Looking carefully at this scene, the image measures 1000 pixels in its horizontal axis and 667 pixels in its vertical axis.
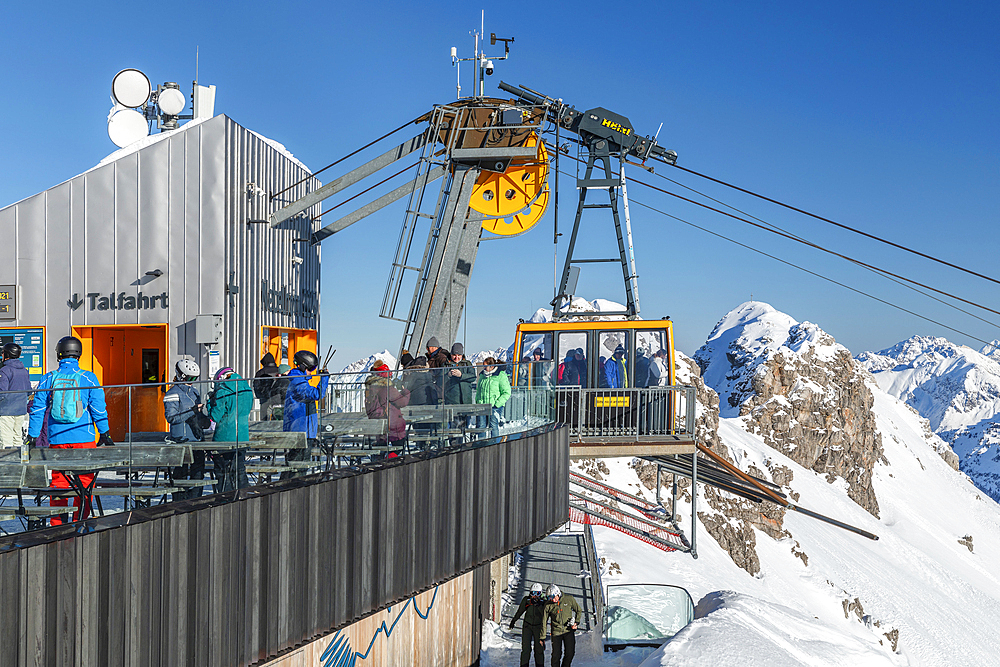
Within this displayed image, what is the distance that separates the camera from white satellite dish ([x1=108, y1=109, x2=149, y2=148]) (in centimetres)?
1616

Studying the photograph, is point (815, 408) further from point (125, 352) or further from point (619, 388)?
point (125, 352)

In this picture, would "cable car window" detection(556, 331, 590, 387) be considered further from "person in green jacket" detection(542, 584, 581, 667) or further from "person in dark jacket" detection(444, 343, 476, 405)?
"person in dark jacket" detection(444, 343, 476, 405)

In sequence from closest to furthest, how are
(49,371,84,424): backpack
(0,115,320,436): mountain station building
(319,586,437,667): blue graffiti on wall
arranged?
(49,371,84,424): backpack → (319,586,437,667): blue graffiti on wall → (0,115,320,436): mountain station building

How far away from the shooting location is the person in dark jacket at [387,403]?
911 cm

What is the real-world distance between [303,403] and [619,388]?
9.42 meters

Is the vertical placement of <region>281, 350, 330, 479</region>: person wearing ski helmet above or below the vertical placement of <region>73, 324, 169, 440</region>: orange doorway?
below

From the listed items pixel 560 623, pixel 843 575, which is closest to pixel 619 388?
pixel 560 623

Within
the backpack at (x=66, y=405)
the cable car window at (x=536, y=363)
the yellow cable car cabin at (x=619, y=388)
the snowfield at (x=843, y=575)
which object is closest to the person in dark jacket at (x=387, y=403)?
the backpack at (x=66, y=405)

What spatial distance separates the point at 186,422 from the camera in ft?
21.6

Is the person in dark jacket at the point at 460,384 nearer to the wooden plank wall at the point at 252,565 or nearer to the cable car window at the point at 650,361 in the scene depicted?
the wooden plank wall at the point at 252,565

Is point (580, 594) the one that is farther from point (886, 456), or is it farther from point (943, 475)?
point (943, 475)

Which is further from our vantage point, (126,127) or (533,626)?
(126,127)

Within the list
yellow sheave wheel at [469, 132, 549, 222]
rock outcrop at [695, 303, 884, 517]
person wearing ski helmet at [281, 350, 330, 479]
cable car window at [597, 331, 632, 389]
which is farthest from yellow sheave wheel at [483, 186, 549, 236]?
rock outcrop at [695, 303, 884, 517]

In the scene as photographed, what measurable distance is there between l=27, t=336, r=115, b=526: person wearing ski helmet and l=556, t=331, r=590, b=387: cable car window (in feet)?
36.4
